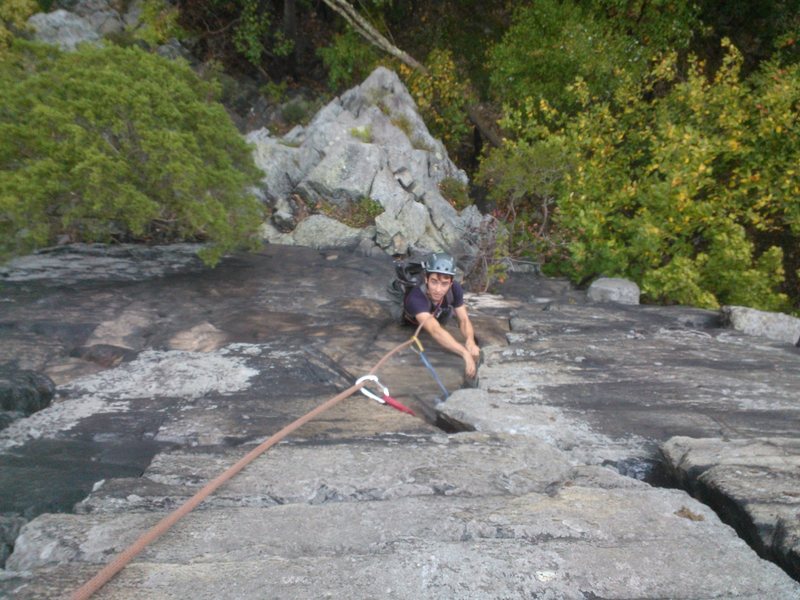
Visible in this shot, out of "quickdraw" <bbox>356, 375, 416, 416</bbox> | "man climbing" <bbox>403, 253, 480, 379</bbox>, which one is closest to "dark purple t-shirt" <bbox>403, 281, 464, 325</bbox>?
"man climbing" <bbox>403, 253, 480, 379</bbox>

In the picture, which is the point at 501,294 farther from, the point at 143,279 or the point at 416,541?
the point at 416,541

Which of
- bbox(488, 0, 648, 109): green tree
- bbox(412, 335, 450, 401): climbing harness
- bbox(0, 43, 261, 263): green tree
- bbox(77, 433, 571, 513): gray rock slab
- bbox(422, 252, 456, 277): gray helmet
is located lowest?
bbox(412, 335, 450, 401): climbing harness

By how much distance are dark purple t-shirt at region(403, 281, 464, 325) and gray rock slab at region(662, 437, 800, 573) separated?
2651mm

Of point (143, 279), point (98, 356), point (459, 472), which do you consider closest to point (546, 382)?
point (459, 472)

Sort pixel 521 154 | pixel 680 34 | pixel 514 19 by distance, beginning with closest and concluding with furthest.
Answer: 1. pixel 521 154
2. pixel 680 34
3. pixel 514 19

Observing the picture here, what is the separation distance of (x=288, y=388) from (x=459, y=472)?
76.8 inches

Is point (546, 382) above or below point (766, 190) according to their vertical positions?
below

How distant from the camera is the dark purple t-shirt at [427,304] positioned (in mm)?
5301

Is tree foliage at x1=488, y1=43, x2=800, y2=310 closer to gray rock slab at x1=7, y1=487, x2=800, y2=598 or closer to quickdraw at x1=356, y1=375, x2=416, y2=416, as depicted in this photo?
quickdraw at x1=356, y1=375, x2=416, y2=416

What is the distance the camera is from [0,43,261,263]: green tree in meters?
5.77

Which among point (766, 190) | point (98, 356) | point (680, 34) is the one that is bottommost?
point (98, 356)

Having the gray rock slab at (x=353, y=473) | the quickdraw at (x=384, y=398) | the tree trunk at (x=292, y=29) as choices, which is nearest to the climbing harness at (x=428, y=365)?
the quickdraw at (x=384, y=398)

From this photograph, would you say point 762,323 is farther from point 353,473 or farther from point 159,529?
point 159,529

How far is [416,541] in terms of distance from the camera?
2.02m
